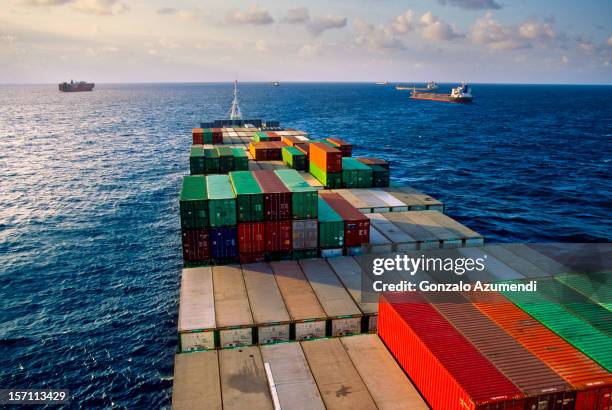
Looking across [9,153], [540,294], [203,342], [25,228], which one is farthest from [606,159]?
[9,153]

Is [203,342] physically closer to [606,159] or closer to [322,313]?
[322,313]

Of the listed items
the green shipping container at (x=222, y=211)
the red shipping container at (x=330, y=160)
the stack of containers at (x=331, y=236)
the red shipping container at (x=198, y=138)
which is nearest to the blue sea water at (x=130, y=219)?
the red shipping container at (x=198, y=138)

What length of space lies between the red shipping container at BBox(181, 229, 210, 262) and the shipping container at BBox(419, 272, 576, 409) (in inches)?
712

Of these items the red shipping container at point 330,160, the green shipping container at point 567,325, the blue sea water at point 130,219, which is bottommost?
the blue sea water at point 130,219

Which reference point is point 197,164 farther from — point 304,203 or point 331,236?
point 331,236

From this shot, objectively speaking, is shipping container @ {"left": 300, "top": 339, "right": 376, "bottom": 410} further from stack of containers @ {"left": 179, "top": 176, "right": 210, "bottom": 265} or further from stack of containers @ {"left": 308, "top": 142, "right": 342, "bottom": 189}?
stack of containers @ {"left": 308, "top": 142, "right": 342, "bottom": 189}

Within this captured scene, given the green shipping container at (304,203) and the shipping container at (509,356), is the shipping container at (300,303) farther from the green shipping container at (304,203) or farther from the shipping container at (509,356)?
the shipping container at (509,356)

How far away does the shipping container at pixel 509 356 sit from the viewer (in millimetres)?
17234

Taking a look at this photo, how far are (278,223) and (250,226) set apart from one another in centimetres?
231

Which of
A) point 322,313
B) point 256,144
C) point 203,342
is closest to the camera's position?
point 203,342

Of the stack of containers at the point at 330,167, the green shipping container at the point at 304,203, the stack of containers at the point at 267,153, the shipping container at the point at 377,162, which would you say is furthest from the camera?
the stack of containers at the point at 267,153

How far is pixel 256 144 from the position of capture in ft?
247

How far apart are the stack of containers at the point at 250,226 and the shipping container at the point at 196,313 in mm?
3657

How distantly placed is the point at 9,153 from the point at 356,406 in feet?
379
